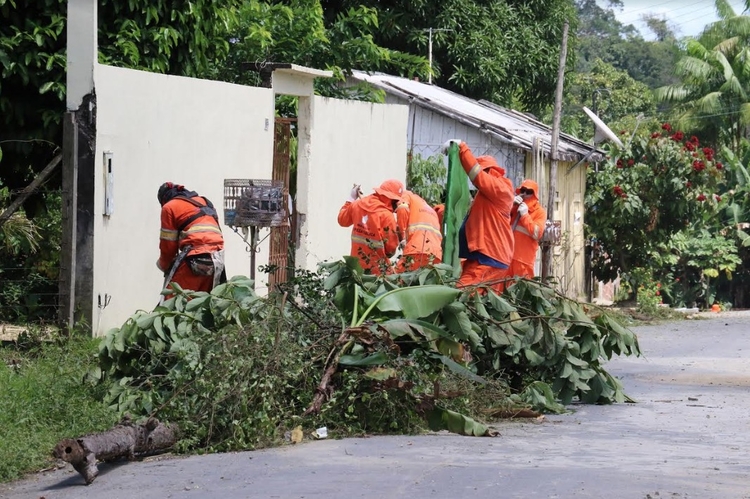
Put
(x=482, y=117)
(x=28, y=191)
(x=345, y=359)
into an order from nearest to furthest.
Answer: (x=345, y=359)
(x=28, y=191)
(x=482, y=117)

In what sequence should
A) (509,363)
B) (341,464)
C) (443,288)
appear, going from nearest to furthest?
(341,464), (443,288), (509,363)

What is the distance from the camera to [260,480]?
6844 mm

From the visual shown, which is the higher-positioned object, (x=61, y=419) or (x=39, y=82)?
(x=39, y=82)

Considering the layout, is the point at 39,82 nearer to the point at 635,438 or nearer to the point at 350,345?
the point at 350,345

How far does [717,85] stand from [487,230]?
92.9ft

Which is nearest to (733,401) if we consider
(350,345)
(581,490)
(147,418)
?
(350,345)

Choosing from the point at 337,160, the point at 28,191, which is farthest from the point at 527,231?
the point at 28,191

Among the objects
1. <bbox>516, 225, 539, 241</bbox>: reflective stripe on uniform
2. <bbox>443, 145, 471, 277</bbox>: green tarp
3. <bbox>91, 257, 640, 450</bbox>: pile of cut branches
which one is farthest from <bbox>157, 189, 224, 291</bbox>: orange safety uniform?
<bbox>516, 225, 539, 241</bbox>: reflective stripe on uniform

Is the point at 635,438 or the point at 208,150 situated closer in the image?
the point at 635,438

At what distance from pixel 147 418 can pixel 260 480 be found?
123 cm

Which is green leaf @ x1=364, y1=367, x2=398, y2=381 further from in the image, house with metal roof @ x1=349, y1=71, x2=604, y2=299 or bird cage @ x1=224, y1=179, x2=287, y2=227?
house with metal roof @ x1=349, y1=71, x2=604, y2=299

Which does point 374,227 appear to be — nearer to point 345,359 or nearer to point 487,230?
point 487,230

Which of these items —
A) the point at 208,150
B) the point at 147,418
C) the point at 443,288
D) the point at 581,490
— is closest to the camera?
the point at 581,490

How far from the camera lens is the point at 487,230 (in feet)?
40.7
